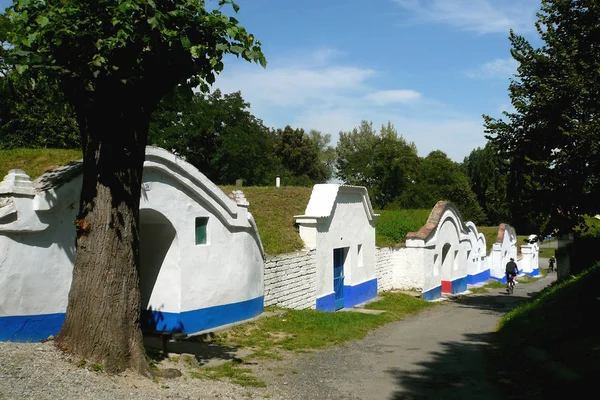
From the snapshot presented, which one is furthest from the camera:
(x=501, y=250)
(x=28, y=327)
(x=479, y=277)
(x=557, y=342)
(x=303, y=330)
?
(x=501, y=250)

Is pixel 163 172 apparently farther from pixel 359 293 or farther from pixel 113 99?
pixel 359 293

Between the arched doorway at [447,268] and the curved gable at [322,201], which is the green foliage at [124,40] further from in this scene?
the arched doorway at [447,268]

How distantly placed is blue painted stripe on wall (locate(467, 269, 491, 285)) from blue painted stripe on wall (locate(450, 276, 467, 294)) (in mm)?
2295

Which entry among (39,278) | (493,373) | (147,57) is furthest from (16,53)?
(493,373)

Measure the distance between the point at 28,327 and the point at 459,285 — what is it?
2480cm

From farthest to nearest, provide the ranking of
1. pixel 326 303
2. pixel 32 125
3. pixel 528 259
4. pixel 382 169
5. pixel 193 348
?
pixel 382 169 < pixel 528 259 < pixel 32 125 < pixel 326 303 < pixel 193 348

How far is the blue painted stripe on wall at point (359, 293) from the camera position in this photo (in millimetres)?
19736

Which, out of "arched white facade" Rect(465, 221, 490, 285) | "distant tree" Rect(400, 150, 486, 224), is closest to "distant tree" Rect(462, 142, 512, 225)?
"distant tree" Rect(400, 150, 486, 224)

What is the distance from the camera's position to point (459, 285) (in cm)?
3031

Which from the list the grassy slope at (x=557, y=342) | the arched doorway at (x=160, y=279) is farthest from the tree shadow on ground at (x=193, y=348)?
the grassy slope at (x=557, y=342)

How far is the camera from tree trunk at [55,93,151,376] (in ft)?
24.1

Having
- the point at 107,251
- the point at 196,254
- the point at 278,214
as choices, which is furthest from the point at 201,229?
the point at 278,214

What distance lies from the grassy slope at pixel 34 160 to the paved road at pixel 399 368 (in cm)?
563

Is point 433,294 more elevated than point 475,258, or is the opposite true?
point 475,258
